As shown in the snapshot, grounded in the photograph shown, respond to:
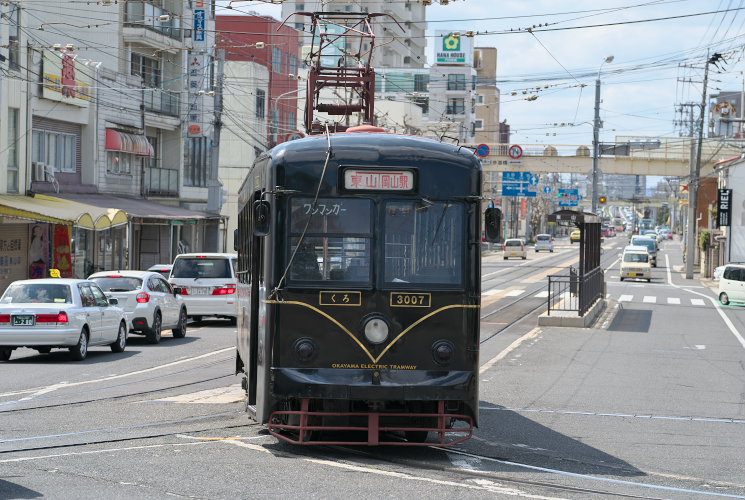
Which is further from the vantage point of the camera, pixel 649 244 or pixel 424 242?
pixel 649 244

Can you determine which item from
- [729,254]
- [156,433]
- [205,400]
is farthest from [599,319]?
[729,254]

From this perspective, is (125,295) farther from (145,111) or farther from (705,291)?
(705,291)

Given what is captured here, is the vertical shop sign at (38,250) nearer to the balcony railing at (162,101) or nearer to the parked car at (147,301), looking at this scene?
the balcony railing at (162,101)

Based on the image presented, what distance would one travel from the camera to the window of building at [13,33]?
117 feet

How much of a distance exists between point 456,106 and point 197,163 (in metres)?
60.6

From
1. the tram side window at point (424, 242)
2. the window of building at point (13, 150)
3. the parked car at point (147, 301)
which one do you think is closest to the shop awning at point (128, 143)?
the window of building at point (13, 150)

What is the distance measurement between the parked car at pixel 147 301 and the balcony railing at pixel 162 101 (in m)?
23.1

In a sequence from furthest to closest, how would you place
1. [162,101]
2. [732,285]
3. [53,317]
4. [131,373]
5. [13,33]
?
1. [162,101]
2. [732,285]
3. [13,33]
4. [53,317]
5. [131,373]

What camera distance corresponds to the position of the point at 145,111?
47750 millimetres

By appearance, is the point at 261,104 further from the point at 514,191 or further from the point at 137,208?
the point at 137,208

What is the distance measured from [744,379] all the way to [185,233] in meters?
38.1

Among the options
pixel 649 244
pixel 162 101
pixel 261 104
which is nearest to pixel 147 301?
pixel 162 101

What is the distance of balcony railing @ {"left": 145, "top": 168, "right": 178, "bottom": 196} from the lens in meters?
49.0

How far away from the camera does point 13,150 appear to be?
1452 inches
